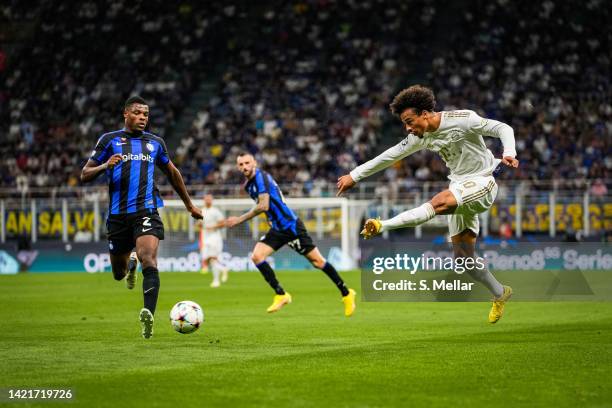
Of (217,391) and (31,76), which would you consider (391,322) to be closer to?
(217,391)

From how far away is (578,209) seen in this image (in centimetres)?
2745

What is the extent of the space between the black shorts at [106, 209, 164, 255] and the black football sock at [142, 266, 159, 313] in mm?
419

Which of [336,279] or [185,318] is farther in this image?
[336,279]

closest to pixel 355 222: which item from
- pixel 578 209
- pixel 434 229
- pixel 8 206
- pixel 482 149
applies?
pixel 434 229

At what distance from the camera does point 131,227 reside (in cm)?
1056

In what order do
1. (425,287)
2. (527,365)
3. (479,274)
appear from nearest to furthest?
(527,365), (479,274), (425,287)

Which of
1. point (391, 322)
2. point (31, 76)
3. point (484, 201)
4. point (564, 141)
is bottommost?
point (391, 322)

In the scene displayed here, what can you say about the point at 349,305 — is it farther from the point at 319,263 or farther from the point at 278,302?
the point at 278,302

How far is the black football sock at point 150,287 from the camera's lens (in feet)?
32.5

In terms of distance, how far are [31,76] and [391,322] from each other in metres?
30.9

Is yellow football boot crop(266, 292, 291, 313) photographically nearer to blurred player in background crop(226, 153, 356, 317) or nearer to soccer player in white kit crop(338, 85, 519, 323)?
blurred player in background crop(226, 153, 356, 317)

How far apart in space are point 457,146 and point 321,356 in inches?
113

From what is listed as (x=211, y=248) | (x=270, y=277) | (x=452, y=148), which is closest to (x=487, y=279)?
(x=452, y=148)

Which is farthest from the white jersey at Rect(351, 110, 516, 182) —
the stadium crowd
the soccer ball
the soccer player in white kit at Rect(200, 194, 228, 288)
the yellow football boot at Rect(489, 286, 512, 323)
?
the stadium crowd
